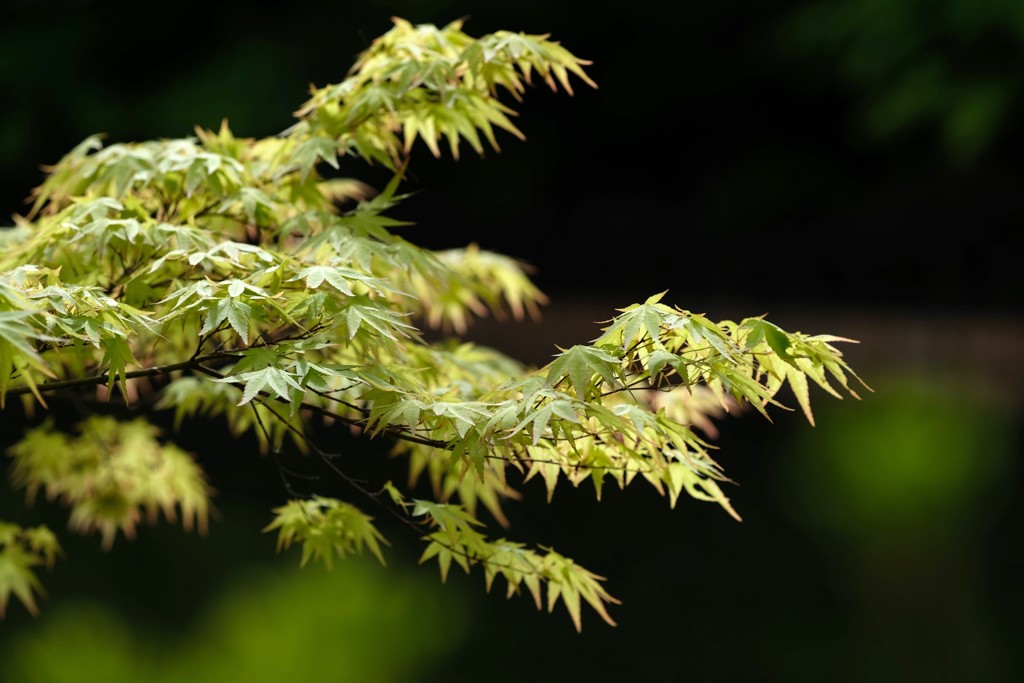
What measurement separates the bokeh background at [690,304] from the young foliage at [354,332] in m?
0.22

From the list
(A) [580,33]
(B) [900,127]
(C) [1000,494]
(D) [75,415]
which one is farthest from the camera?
(A) [580,33]

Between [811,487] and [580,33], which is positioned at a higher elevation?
[580,33]

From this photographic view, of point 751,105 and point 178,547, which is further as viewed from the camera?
point 751,105

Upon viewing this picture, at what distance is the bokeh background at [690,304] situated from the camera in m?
3.35

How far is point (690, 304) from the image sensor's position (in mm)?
7219

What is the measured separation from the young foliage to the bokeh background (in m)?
0.22

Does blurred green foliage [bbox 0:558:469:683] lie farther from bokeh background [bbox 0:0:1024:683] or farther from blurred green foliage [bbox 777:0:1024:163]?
blurred green foliage [bbox 777:0:1024:163]

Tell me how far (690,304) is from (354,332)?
6.37m

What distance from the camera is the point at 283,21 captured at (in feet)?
24.5

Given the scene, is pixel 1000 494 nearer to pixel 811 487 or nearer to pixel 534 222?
pixel 811 487

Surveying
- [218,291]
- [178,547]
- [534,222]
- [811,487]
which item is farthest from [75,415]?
[534,222]

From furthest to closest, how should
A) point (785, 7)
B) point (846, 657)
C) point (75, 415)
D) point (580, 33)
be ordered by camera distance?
point (580, 33) → point (785, 7) → point (75, 415) → point (846, 657)

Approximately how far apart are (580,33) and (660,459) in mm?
7174

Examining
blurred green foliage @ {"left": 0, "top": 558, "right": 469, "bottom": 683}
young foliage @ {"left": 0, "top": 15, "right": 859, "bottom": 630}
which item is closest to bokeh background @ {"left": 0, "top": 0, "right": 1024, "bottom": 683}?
blurred green foliage @ {"left": 0, "top": 558, "right": 469, "bottom": 683}
